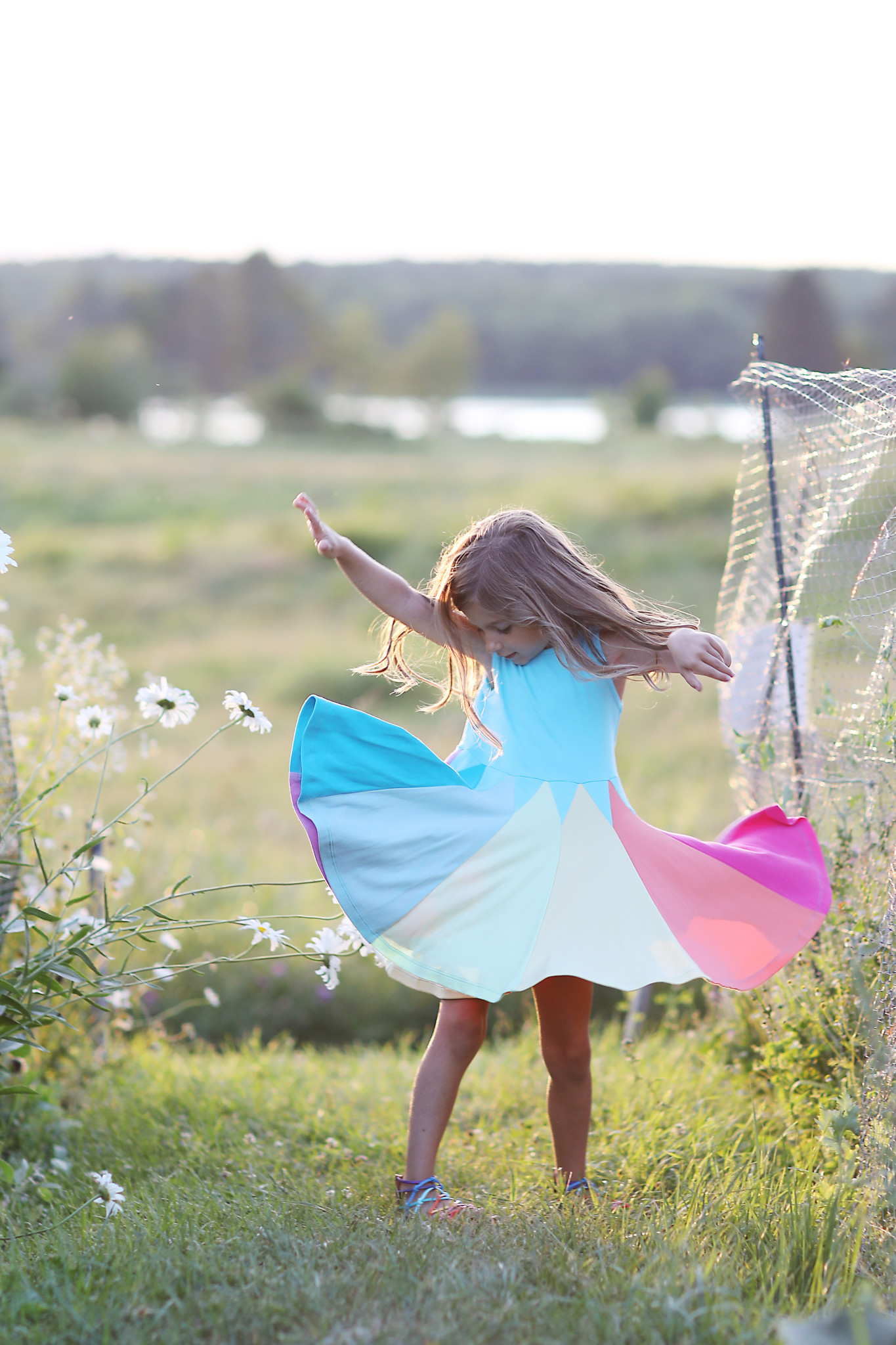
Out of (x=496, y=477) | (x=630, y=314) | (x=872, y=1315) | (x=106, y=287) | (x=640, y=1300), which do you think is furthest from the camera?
(x=106, y=287)

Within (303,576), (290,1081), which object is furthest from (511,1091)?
(303,576)

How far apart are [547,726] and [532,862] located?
0.33 metres

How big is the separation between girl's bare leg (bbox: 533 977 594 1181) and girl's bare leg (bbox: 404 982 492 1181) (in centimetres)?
17

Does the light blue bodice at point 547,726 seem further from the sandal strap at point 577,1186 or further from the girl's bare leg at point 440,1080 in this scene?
the sandal strap at point 577,1186

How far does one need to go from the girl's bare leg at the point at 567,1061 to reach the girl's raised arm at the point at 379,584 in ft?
2.66

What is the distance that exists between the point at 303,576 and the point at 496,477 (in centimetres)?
1031

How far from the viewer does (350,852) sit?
2354 millimetres

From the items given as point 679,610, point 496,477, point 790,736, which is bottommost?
point 790,736

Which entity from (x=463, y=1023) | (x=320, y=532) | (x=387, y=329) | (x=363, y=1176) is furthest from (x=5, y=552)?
(x=387, y=329)

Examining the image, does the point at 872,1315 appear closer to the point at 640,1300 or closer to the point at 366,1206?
the point at 640,1300

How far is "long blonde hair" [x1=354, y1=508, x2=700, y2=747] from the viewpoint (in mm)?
2545

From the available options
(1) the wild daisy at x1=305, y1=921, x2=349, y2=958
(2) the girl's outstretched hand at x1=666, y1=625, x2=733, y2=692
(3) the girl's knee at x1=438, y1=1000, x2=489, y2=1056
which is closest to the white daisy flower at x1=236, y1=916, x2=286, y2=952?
(1) the wild daisy at x1=305, y1=921, x2=349, y2=958

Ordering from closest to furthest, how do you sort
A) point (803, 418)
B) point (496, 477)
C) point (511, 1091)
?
point (803, 418) → point (511, 1091) → point (496, 477)

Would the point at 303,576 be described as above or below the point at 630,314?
below
